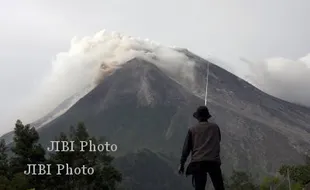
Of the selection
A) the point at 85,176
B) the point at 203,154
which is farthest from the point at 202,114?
the point at 85,176

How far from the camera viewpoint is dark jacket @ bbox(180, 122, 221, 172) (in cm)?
724

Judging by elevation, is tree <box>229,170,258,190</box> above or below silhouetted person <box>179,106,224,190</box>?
below

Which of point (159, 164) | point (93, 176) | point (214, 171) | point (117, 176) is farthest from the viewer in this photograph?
point (159, 164)

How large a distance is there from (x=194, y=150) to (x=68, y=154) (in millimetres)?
27652

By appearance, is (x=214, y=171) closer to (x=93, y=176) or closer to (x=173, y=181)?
(x=93, y=176)

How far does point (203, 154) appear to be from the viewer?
7.23 meters

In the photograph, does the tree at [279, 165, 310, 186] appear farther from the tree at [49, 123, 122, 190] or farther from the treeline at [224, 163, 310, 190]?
the tree at [49, 123, 122, 190]

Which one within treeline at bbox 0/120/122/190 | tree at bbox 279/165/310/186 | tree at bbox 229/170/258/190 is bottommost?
tree at bbox 229/170/258/190

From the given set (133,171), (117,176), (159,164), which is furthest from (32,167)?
(159,164)

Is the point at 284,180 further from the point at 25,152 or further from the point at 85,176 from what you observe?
the point at 25,152

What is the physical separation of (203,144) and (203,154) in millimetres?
149

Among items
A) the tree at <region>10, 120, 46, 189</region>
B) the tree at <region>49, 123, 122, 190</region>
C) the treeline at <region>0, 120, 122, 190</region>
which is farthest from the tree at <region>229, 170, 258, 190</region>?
the tree at <region>10, 120, 46, 189</region>

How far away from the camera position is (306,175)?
40469 millimetres

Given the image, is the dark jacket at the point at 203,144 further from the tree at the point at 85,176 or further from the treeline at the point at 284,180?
the tree at the point at 85,176
